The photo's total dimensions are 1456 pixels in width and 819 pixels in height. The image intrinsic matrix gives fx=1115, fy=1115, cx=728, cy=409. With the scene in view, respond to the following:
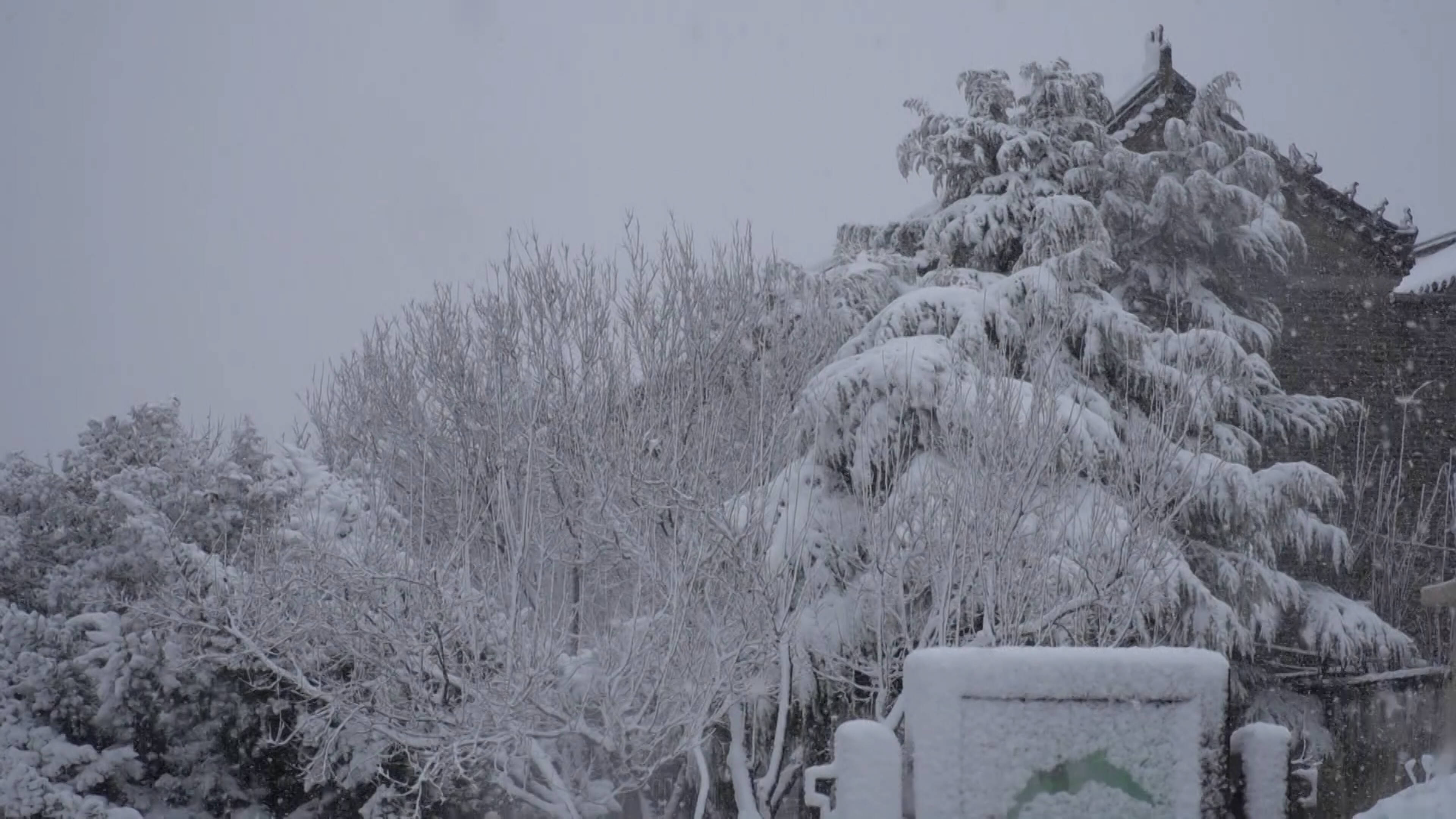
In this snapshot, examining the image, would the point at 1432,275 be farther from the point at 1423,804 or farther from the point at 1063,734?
the point at 1063,734

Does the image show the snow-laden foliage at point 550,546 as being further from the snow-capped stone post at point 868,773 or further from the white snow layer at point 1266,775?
the white snow layer at point 1266,775

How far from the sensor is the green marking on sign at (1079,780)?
3514 millimetres

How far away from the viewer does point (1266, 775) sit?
3.81 meters

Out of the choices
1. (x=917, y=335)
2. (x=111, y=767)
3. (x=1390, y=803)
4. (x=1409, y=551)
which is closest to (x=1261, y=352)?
(x=1409, y=551)

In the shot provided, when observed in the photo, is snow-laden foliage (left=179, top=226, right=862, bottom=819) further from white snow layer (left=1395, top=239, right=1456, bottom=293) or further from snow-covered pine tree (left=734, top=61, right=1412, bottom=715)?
white snow layer (left=1395, top=239, right=1456, bottom=293)

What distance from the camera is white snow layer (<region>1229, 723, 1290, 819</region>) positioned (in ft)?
12.5

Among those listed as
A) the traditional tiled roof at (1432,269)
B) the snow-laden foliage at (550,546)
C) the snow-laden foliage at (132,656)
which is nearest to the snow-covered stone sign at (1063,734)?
the snow-laden foliage at (550,546)

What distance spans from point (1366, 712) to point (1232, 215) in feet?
16.6

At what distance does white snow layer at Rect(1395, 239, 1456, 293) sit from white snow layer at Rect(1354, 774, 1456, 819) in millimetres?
10832

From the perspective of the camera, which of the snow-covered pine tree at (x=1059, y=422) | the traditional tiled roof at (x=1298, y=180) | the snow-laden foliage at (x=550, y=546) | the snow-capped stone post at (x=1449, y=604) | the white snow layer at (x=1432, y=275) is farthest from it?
the white snow layer at (x=1432, y=275)

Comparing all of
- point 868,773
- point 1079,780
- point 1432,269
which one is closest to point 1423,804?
point 1079,780

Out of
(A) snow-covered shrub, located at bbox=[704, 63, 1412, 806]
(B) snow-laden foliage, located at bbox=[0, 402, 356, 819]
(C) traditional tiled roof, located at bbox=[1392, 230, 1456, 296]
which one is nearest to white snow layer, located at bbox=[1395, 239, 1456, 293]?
(C) traditional tiled roof, located at bbox=[1392, 230, 1456, 296]

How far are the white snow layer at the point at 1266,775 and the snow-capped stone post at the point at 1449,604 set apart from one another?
204 cm

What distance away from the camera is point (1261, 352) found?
1248 centimetres
